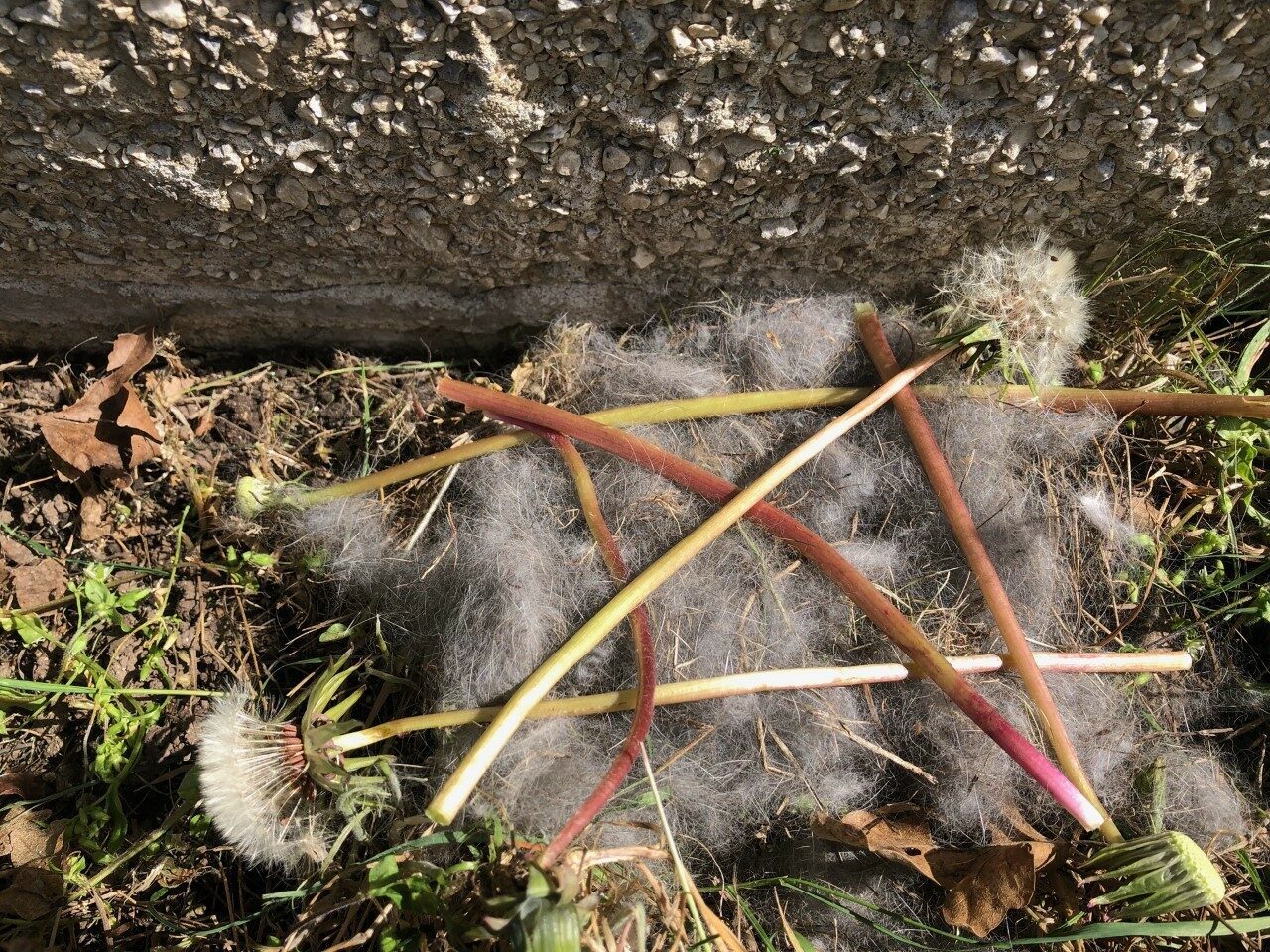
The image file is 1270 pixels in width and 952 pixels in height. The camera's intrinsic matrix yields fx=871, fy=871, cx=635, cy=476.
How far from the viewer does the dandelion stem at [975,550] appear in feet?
4.44

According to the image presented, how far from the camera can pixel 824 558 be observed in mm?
1416

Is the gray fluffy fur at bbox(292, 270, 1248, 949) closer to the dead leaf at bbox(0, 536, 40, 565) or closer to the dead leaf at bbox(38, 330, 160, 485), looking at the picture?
the dead leaf at bbox(38, 330, 160, 485)

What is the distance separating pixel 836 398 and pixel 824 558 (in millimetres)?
290

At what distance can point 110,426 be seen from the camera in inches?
64.1

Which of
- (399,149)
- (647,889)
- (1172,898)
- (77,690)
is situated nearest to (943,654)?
(1172,898)

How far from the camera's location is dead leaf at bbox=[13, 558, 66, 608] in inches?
62.6

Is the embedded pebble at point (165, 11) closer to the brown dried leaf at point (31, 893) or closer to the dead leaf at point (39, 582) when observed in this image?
the dead leaf at point (39, 582)

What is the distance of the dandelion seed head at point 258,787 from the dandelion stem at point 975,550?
110cm

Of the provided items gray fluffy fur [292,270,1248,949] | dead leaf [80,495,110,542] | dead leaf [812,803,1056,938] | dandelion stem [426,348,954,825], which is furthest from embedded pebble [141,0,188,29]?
dead leaf [812,803,1056,938]

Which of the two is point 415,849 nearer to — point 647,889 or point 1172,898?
point 647,889

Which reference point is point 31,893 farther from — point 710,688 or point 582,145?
point 582,145

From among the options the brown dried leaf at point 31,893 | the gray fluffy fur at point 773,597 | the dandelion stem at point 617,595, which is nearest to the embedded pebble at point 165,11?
the dandelion stem at point 617,595

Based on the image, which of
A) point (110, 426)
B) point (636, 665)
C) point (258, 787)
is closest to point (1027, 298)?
point (636, 665)

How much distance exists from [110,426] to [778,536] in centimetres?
125
